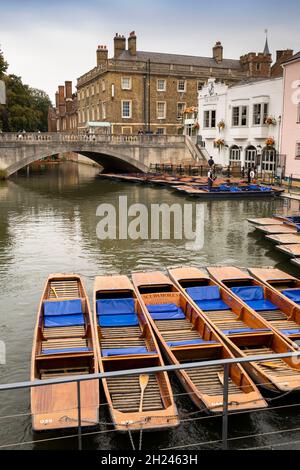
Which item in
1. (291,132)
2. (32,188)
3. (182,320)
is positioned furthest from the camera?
(32,188)

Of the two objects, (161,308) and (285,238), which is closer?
(161,308)

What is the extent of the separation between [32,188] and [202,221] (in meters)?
17.8

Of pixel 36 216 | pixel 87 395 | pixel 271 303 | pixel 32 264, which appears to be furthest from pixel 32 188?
pixel 87 395

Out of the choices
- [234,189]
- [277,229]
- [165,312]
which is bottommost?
[165,312]

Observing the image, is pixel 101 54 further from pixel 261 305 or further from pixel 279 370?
pixel 279 370

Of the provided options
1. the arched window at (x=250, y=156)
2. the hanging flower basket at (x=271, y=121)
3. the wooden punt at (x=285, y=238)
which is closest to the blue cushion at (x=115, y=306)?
the wooden punt at (x=285, y=238)

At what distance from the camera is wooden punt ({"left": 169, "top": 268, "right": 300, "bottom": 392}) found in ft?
23.8

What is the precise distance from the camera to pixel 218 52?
55.6m

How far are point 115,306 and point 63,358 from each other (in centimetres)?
248

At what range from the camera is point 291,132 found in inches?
1283

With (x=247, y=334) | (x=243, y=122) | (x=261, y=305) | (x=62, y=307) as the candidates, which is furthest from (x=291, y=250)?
(x=243, y=122)

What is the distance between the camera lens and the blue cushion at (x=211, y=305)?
10.2 meters

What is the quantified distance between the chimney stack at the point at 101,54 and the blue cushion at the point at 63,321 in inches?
1892
